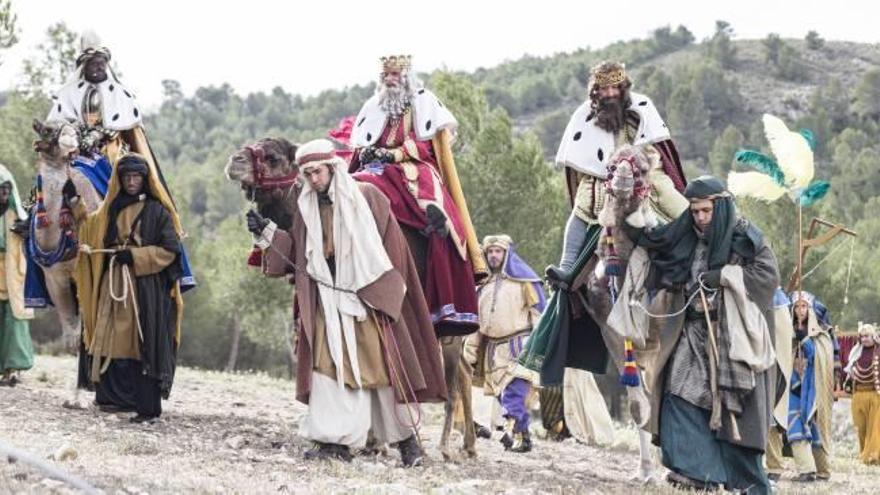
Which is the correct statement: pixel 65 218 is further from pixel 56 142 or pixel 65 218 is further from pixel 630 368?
pixel 630 368

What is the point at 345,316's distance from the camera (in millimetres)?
10312

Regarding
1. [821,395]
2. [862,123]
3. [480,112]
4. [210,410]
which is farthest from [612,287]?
[862,123]

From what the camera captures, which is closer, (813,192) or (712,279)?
(712,279)

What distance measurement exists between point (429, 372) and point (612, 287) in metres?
1.48

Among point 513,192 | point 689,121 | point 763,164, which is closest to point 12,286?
point 763,164

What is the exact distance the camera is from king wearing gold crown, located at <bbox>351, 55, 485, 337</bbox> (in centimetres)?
1157

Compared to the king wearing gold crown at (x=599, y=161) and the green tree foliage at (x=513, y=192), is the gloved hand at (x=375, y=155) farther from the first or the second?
the green tree foliage at (x=513, y=192)

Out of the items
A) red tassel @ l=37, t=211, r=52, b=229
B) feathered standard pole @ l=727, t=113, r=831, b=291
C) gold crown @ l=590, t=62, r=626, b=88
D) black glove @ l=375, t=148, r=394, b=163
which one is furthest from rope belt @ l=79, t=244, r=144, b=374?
feathered standard pole @ l=727, t=113, r=831, b=291

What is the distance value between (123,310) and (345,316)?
2.51m

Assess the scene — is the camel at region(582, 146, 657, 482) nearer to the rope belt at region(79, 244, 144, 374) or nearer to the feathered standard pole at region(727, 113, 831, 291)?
the feathered standard pole at region(727, 113, 831, 291)

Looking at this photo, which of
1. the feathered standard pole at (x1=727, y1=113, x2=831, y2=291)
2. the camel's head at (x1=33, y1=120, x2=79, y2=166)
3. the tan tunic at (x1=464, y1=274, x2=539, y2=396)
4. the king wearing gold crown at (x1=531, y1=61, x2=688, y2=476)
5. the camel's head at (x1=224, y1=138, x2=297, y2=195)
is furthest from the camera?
the tan tunic at (x1=464, y1=274, x2=539, y2=396)

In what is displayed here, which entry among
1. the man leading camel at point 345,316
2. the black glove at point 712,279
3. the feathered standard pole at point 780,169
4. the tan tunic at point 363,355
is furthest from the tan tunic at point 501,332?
the black glove at point 712,279

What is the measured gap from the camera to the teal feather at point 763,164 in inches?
511

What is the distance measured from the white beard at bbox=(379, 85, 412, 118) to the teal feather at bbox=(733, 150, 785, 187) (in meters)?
2.84
